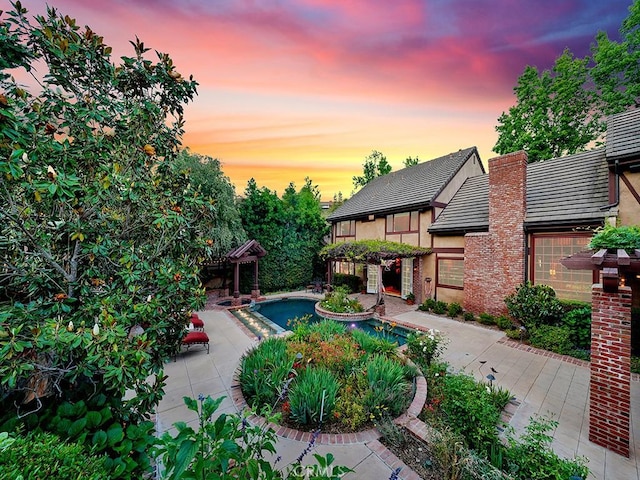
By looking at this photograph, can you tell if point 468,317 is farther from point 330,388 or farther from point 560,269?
point 330,388

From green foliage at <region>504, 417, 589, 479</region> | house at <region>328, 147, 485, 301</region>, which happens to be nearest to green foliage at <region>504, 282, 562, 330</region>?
house at <region>328, 147, 485, 301</region>

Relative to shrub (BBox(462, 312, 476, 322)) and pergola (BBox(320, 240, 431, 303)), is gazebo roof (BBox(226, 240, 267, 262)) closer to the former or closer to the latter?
pergola (BBox(320, 240, 431, 303))

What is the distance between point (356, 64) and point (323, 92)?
1388 mm

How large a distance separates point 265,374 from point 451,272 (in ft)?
34.4

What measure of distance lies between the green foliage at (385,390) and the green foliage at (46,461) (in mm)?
3758

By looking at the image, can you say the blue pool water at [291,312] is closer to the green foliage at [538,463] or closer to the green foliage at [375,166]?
the green foliage at [538,463]

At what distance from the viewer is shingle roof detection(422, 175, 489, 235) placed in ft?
36.8

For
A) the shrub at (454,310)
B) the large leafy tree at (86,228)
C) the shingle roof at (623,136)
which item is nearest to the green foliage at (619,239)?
the shingle roof at (623,136)

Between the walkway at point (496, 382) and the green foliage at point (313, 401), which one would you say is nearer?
the walkway at point (496, 382)

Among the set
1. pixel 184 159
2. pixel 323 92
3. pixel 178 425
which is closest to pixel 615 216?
pixel 323 92

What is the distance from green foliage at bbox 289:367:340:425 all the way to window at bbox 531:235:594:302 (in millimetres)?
9557

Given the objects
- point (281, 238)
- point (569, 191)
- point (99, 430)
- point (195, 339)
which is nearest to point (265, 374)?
point (99, 430)

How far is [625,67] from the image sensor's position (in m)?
13.3

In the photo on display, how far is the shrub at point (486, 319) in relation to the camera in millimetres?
9539
